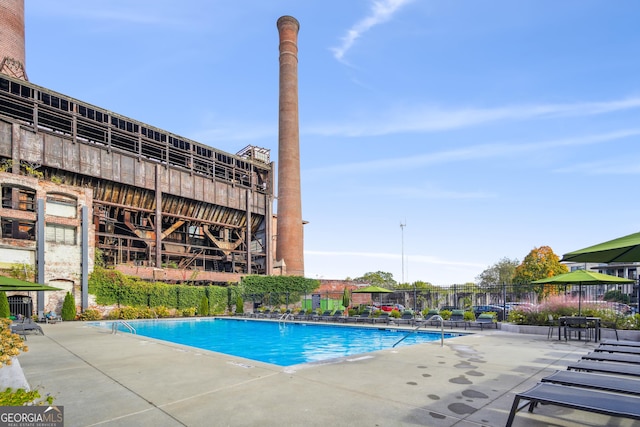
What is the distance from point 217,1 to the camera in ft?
45.6

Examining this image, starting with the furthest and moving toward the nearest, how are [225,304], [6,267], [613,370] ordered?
[225,304]
[6,267]
[613,370]

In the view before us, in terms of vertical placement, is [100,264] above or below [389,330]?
above

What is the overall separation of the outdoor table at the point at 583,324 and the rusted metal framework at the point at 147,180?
34489 millimetres

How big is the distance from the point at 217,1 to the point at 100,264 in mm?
26466

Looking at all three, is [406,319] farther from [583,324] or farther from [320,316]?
[583,324]

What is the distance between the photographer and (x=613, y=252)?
214 inches

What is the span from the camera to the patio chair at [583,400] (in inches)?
143

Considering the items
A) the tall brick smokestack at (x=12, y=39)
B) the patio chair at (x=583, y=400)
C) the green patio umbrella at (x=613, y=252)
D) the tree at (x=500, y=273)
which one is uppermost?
the tall brick smokestack at (x=12, y=39)

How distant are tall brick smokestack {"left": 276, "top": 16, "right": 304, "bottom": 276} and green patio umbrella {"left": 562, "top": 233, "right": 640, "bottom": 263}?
40.9 meters

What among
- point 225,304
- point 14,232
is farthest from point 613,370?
point 225,304

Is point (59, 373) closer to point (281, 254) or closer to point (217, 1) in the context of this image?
point (217, 1)

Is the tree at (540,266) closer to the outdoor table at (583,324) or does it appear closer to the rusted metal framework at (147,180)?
the rusted metal framework at (147,180)

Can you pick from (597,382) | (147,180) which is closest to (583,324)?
(597,382)

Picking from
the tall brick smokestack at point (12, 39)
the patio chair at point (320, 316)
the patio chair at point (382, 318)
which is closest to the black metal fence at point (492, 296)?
the patio chair at point (382, 318)
